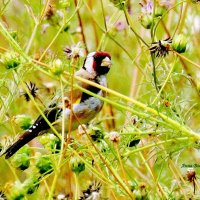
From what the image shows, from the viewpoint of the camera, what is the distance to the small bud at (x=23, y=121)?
2082 mm

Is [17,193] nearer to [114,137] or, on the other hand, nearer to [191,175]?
[114,137]

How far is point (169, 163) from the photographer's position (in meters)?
1.95

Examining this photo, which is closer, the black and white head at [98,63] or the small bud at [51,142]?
the small bud at [51,142]

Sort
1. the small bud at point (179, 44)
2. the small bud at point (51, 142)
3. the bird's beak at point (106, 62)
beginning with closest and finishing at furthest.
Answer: the small bud at point (179, 44), the small bud at point (51, 142), the bird's beak at point (106, 62)

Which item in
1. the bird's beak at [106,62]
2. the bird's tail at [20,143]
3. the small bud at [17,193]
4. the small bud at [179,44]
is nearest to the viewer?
the small bud at [17,193]

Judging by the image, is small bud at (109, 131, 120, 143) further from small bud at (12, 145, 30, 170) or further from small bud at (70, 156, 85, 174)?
small bud at (12, 145, 30, 170)

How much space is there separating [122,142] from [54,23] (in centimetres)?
71

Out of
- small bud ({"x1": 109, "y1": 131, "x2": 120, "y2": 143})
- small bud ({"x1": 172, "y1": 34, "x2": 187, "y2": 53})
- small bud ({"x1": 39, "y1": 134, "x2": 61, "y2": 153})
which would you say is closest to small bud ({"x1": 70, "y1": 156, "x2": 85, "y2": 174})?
small bud ({"x1": 39, "y1": 134, "x2": 61, "y2": 153})

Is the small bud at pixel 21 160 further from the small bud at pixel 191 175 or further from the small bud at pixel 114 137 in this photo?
the small bud at pixel 191 175

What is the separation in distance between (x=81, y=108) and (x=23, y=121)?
0.39 meters

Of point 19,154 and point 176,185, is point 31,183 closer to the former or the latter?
point 19,154

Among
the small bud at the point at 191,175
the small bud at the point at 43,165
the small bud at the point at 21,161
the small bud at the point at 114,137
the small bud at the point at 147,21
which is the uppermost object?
the small bud at the point at 147,21

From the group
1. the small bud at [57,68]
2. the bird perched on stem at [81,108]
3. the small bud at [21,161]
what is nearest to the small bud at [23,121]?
the bird perched on stem at [81,108]

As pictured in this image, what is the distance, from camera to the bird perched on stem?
212 centimetres
